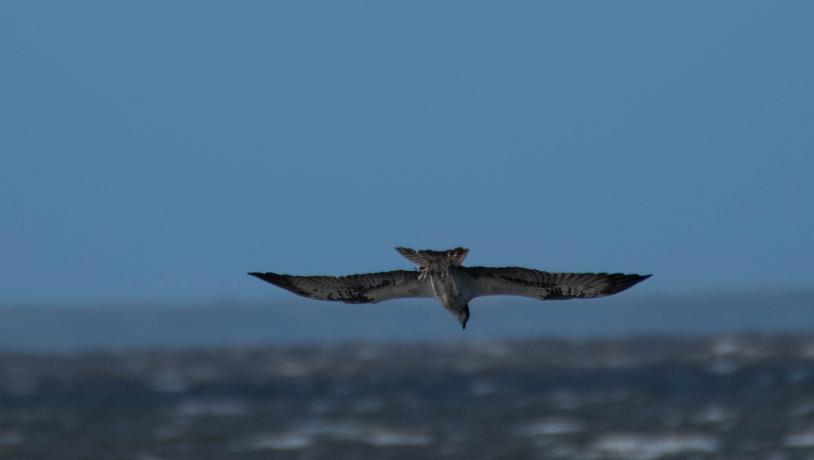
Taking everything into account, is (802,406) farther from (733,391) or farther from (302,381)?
(302,381)

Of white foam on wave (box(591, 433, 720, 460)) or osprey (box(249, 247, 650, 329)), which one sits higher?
osprey (box(249, 247, 650, 329))

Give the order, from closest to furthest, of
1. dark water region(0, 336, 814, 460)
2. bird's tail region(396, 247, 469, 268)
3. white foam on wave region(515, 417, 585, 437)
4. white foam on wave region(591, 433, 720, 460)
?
bird's tail region(396, 247, 469, 268), white foam on wave region(591, 433, 720, 460), dark water region(0, 336, 814, 460), white foam on wave region(515, 417, 585, 437)

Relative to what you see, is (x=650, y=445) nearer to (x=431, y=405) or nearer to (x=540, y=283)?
(x=431, y=405)

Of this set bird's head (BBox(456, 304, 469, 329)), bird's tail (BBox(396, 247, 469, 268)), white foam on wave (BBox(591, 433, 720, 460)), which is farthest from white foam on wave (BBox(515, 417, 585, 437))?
bird's tail (BBox(396, 247, 469, 268))

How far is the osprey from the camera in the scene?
27.4m

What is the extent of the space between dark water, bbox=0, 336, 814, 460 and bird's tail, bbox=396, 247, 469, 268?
36261mm

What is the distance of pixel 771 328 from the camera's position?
150375mm

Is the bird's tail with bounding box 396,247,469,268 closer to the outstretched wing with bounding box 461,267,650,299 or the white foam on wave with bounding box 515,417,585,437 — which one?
the outstretched wing with bounding box 461,267,650,299

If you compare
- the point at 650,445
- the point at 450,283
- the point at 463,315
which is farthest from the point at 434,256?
the point at 650,445

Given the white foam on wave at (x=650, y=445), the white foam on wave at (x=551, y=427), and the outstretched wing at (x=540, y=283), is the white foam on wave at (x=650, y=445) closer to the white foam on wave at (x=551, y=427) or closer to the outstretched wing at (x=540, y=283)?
the white foam on wave at (x=551, y=427)

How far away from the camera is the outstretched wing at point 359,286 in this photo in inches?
1099

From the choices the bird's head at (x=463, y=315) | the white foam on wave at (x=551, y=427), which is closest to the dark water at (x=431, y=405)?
the white foam on wave at (x=551, y=427)

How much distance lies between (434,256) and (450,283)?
47 centimetres

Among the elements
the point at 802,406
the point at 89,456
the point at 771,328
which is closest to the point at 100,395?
the point at 89,456
